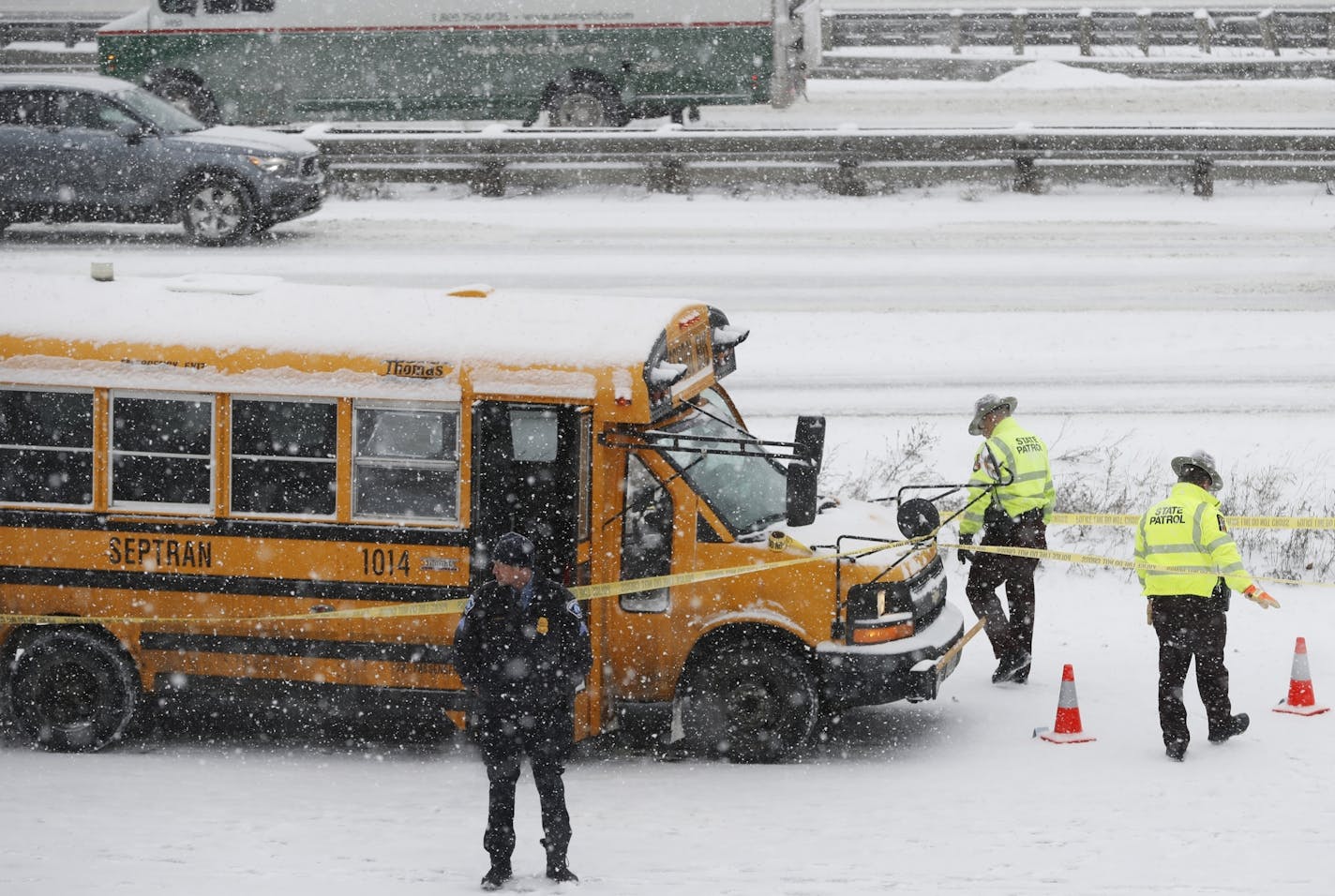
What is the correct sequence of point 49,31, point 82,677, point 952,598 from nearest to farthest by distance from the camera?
point 82,677 → point 952,598 → point 49,31

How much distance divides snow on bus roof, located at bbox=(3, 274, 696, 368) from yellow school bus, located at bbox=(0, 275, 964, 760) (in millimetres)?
19

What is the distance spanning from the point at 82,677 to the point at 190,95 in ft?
57.4

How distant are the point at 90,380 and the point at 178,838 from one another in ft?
8.27

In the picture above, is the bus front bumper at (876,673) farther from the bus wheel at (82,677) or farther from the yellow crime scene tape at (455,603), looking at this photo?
the bus wheel at (82,677)

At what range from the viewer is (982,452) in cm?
1088

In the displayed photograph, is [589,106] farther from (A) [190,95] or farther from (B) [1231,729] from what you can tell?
(B) [1231,729]

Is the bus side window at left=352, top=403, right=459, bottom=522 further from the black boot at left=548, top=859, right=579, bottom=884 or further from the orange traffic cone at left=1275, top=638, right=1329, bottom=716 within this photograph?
the orange traffic cone at left=1275, top=638, right=1329, bottom=716

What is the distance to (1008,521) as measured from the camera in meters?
10.8

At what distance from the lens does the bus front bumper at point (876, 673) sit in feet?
30.5

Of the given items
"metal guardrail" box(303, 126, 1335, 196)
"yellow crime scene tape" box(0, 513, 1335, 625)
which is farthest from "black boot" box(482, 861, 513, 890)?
"metal guardrail" box(303, 126, 1335, 196)

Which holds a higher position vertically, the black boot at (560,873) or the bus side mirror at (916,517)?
the bus side mirror at (916,517)

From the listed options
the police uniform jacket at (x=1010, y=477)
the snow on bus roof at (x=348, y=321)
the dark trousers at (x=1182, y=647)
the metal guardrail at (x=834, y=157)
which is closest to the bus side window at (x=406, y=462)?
the snow on bus roof at (x=348, y=321)

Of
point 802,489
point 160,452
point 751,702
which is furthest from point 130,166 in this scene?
point 802,489

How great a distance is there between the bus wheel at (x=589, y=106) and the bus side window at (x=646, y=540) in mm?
16746
